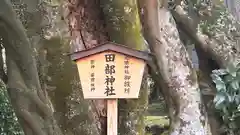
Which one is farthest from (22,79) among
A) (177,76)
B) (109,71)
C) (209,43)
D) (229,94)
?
(209,43)

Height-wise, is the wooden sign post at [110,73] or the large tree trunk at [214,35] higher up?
the large tree trunk at [214,35]

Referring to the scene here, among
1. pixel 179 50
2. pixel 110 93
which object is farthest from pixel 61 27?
pixel 179 50

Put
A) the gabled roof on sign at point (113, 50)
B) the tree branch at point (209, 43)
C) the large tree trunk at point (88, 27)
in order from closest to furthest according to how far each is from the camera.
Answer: the gabled roof on sign at point (113, 50), the large tree trunk at point (88, 27), the tree branch at point (209, 43)

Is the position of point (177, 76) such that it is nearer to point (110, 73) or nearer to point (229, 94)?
point (229, 94)

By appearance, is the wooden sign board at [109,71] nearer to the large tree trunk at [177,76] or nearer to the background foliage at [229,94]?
the large tree trunk at [177,76]

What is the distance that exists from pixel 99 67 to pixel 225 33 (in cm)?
261

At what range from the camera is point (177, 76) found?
4.13 metres

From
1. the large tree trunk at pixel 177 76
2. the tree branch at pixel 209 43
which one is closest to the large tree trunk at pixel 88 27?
the large tree trunk at pixel 177 76

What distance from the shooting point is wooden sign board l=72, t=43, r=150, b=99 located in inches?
87.7

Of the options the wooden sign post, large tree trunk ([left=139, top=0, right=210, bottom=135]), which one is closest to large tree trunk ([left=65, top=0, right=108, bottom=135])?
large tree trunk ([left=139, top=0, right=210, bottom=135])

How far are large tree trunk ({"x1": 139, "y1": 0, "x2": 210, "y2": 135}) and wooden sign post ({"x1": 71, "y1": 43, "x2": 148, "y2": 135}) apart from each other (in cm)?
183

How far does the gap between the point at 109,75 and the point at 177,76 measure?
1.96 meters

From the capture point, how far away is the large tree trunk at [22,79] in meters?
2.53

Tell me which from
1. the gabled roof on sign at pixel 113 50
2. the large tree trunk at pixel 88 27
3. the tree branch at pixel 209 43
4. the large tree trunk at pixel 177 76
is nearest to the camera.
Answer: the gabled roof on sign at pixel 113 50
